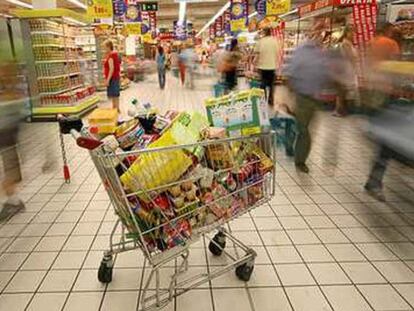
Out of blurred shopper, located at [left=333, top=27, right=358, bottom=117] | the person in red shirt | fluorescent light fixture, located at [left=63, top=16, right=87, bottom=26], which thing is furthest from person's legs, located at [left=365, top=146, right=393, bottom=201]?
fluorescent light fixture, located at [left=63, top=16, right=87, bottom=26]

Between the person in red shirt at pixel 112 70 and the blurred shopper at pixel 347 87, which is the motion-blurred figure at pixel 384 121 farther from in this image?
the person in red shirt at pixel 112 70

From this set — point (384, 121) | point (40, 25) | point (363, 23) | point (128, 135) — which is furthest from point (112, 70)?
point (128, 135)

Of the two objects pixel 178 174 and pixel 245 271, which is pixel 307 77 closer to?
pixel 245 271

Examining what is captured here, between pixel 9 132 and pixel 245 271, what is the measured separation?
2.54 meters

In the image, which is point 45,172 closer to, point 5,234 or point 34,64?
point 5,234

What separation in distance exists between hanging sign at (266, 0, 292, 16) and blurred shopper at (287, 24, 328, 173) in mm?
8548

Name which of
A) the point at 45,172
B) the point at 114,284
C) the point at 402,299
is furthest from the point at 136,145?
the point at 45,172

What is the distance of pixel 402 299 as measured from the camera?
2.33 meters

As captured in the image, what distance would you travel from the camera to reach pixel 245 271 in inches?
98.1

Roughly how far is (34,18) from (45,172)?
15.1 feet

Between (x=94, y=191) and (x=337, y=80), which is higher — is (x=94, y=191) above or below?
below

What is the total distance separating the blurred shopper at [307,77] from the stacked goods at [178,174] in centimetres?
215

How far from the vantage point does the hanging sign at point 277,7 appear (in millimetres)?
12203

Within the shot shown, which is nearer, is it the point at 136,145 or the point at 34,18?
the point at 136,145
